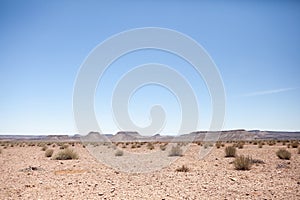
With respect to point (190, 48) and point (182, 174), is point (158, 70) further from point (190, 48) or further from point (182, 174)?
point (182, 174)

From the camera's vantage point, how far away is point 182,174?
13680 mm

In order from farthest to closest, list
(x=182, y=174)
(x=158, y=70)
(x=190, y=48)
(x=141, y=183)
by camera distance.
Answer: (x=158, y=70) → (x=190, y=48) → (x=182, y=174) → (x=141, y=183)

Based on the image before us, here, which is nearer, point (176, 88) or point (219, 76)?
point (219, 76)

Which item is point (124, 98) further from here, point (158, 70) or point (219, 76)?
point (219, 76)

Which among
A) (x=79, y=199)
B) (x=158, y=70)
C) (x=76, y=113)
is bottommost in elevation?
(x=79, y=199)

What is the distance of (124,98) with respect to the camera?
2467 centimetres

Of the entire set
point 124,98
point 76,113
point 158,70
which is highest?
point 158,70

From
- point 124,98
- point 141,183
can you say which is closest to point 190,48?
point 124,98

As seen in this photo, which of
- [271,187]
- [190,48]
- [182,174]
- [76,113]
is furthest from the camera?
[190,48]

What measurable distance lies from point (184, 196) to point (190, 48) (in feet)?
49.2

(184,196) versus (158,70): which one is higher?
(158,70)

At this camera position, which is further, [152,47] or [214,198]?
[152,47]

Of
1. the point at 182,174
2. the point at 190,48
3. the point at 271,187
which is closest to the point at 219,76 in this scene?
the point at 190,48

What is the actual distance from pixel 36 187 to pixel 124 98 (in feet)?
48.0
